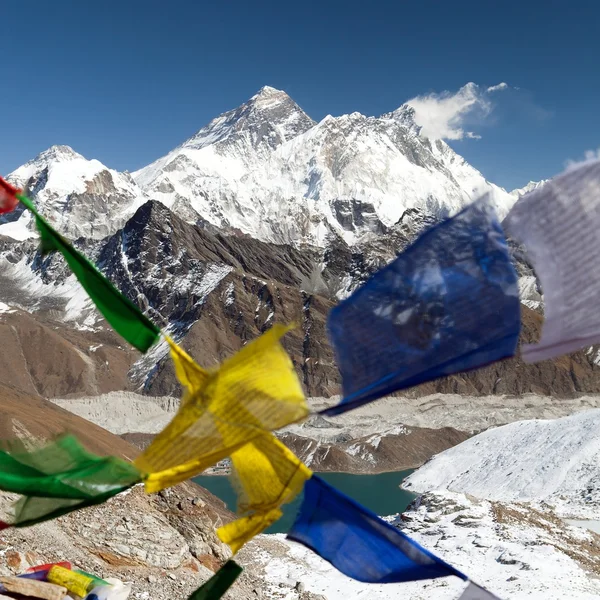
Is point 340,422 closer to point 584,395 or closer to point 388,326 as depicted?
point 584,395

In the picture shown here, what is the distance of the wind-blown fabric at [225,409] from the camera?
2.42 meters

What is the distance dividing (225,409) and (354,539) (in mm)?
854

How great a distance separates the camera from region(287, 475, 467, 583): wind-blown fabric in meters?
2.65

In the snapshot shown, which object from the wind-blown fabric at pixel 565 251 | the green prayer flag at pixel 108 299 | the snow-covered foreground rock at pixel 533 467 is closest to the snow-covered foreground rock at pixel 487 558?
the snow-covered foreground rock at pixel 533 467

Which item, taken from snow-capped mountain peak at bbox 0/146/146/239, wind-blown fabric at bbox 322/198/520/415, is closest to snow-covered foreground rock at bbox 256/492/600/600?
wind-blown fabric at bbox 322/198/520/415

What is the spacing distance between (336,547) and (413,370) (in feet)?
3.47

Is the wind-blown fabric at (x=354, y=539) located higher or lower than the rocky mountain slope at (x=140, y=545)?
higher

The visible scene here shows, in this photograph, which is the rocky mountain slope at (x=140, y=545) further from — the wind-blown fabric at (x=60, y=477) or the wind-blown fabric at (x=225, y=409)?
the wind-blown fabric at (x=225, y=409)

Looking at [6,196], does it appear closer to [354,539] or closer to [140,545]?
[354,539]

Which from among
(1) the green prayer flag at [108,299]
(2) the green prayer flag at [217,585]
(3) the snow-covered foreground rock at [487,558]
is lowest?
(3) the snow-covered foreground rock at [487,558]

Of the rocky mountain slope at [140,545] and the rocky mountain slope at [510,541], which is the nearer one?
the rocky mountain slope at [140,545]

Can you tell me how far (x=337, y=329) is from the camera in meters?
2.34

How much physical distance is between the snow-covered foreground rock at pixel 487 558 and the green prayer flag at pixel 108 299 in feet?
35.7

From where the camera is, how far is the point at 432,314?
7.28 feet
